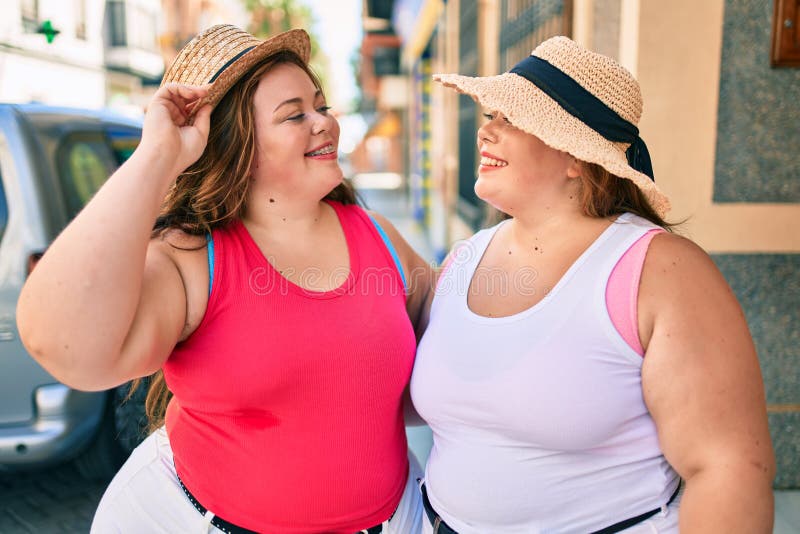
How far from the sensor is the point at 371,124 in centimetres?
3784

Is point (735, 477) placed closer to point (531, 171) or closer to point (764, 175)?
point (531, 171)

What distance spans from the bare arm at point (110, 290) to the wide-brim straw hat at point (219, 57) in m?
0.24

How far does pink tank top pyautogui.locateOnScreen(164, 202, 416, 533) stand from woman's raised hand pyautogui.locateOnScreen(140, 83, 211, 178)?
0.76ft

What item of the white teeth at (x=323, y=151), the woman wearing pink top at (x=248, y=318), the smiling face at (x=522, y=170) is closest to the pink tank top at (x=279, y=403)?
the woman wearing pink top at (x=248, y=318)

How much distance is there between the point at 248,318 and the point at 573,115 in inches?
35.1

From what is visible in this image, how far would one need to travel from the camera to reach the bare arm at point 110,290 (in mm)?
1319

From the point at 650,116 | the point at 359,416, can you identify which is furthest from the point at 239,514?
the point at 650,116

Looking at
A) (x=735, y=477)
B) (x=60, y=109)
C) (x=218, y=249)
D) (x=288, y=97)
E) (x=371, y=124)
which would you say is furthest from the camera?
(x=371, y=124)

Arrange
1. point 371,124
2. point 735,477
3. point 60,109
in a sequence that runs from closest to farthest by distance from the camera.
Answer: point 735,477
point 60,109
point 371,124

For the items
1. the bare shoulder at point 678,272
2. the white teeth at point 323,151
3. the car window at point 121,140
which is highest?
the white teeth at point 323,151

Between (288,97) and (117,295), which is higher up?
(288,97)

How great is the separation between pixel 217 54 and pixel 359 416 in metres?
0.99

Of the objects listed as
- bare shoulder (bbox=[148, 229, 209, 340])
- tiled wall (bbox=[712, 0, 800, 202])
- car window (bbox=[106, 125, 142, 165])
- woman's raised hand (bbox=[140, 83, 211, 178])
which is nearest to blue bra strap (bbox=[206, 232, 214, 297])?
bare shoulder (bbox=[148, 229, 209, 340])

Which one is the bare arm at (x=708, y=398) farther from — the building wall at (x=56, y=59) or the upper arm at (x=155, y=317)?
the building wall at (x=56, y=59)
